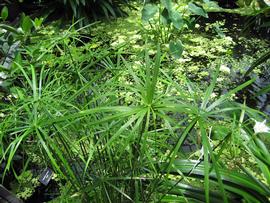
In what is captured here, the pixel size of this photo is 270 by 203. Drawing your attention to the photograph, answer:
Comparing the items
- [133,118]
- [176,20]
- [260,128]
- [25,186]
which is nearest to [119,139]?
[133,118]

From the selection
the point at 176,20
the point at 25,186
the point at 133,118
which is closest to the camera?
the point at 133,118

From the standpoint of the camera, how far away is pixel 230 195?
1.42m

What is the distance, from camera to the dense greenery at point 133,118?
3.46 feet

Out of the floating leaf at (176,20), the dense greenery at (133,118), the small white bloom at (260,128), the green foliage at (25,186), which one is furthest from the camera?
the floating leaf at (176,20)

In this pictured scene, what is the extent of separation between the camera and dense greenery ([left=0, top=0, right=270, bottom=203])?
1.05 meters

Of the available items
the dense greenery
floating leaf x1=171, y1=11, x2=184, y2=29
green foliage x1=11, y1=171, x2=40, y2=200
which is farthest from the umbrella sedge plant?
floating leaf x1=171, y1=11, x2=184, y2=29

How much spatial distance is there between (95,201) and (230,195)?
512mm

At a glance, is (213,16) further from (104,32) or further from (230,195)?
(230,195)

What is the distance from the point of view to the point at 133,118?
0.94 metres

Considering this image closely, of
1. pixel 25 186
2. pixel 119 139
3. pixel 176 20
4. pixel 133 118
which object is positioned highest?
pixel 133 118

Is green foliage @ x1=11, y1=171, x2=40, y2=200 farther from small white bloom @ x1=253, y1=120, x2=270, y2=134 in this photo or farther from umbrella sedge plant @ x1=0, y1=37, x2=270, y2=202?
small white bloom @ x1=253, y1=120, x2=270, y2=134

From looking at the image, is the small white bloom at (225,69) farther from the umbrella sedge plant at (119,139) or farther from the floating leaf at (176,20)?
the umbrella sedge plant at (119,139)

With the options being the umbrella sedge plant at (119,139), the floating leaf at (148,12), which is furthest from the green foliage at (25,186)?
the floating leaf at (148,12)

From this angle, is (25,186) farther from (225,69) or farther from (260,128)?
(225,69)
